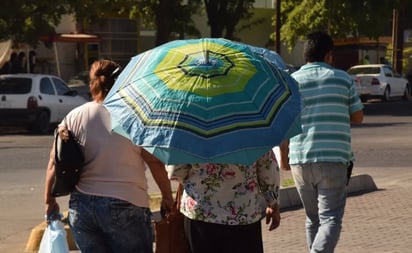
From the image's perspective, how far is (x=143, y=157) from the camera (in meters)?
5.75

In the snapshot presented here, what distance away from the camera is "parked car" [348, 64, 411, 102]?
39000 millimetres

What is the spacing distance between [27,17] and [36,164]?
1287 centimetres

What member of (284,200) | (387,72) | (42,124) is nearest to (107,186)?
(284,200)

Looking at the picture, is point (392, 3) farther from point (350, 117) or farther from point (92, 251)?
point (92, 251)

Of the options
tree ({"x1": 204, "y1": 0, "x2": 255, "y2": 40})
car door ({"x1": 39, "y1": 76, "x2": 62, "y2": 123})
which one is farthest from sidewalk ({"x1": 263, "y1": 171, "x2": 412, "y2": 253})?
tree ({"x1": 204, "y1": 0, "x2": 255, "y2": 40})

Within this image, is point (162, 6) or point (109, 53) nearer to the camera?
point (162, 6)

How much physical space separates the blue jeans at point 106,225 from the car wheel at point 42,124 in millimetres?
20486

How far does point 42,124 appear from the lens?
25953 millimetres

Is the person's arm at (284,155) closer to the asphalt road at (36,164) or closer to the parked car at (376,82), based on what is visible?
the asphalt road at (36,164)

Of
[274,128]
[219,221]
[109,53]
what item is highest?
[274,128]

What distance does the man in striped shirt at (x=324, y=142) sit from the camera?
23.7 feet

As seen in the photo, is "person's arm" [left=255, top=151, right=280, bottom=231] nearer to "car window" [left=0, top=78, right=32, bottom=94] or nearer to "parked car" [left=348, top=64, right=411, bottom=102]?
"car window" [left=0, top=78, right=32, bottom=94]

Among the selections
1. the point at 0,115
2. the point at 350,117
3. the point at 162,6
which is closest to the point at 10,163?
the point at 0,115

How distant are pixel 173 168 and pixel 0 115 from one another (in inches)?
827
